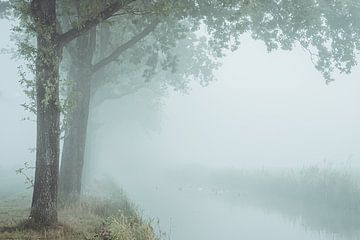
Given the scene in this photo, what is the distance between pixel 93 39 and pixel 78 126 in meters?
4.18

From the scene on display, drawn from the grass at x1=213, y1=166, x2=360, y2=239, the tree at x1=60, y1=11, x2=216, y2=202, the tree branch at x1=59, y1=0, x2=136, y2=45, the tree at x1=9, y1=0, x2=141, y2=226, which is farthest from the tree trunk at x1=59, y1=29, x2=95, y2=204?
the grass at x1=213, y1=166, x2=360, y2=239

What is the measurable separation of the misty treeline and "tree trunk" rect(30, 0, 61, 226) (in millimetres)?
31

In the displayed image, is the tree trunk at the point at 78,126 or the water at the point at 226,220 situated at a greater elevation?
the tree trunk at the point at 78,126

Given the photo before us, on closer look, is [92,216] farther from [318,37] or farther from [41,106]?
[318,37]

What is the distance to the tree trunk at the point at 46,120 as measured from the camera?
15531mm

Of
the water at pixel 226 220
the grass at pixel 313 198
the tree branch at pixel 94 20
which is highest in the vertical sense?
the tree branch at pixel 94 20

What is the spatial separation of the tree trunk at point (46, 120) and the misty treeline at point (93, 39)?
3 cm

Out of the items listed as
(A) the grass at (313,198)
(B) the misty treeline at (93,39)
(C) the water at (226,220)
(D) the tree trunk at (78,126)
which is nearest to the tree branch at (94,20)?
(B) the misty treeline at (93,39)

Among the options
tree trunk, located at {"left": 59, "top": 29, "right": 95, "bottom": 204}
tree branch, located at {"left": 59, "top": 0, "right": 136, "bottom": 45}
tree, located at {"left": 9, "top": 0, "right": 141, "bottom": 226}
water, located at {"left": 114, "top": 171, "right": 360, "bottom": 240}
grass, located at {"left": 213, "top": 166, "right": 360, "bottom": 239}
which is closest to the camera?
tree, located at {"left": 9, "top": 0, "right": 141, "bottom": 226}

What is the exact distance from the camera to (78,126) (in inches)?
947

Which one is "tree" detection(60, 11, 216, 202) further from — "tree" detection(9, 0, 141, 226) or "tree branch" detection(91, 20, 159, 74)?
"tree" detection(9, 0, 141, 226)

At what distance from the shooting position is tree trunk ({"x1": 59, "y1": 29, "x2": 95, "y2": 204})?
23.7 metres

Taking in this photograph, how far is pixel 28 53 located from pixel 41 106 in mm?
1771

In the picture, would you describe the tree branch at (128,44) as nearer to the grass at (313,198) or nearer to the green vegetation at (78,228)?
the green vegetation at (78,228)
